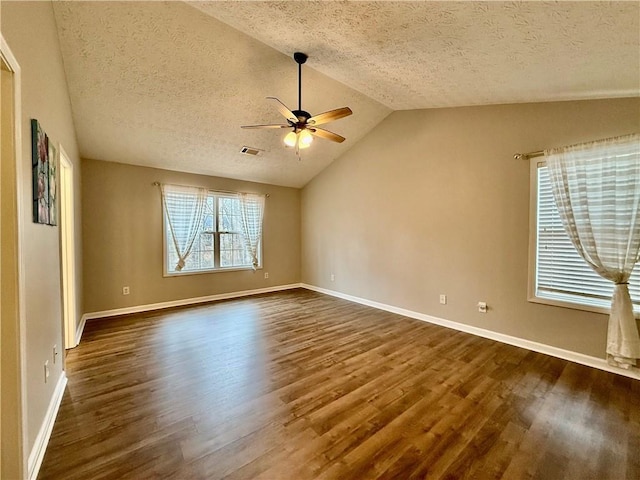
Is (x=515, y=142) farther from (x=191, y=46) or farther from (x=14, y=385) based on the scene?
(x=14, y=385)

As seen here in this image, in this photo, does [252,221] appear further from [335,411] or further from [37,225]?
[335,411]

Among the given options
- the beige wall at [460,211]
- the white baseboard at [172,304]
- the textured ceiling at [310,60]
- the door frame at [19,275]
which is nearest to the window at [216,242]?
the white baseboard at [172,304]

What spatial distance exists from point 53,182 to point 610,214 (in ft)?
15.8

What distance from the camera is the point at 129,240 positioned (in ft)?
14.7

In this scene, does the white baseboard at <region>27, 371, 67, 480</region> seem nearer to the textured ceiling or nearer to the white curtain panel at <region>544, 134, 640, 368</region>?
the textured ceiling

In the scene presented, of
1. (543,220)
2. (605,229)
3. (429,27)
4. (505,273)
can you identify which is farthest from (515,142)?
(429,27)

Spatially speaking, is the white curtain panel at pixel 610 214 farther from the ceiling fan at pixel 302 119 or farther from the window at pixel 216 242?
→ the window at pixel 216 242

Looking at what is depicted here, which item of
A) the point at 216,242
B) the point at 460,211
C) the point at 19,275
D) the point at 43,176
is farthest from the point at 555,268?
the point at 216,242

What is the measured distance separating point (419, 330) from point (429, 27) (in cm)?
330

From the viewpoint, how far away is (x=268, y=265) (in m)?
6.11

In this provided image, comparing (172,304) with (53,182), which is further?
(172,304)

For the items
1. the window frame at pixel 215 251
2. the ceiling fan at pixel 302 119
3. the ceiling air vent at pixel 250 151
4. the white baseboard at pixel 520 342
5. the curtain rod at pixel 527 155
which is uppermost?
the ceiling air vent at pixel 250 151

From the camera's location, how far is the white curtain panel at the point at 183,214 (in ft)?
15.8

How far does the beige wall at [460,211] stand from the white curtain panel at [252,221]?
5.93ft
